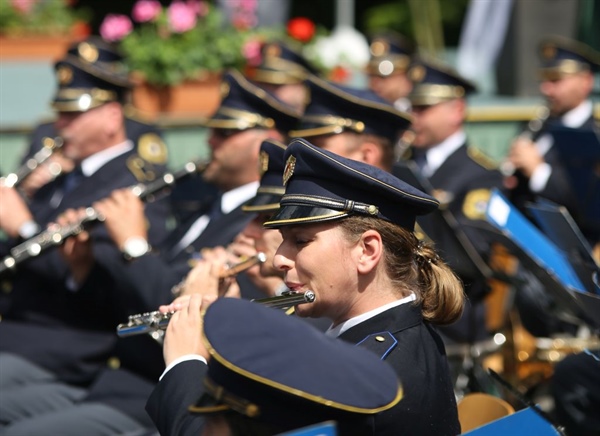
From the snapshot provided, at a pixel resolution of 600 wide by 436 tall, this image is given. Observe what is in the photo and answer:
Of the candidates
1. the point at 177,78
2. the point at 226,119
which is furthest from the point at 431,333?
the point at 177,78

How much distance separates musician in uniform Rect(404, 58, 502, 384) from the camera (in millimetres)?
4336

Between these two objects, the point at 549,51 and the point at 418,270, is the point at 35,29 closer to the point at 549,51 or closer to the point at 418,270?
the point at 549,51

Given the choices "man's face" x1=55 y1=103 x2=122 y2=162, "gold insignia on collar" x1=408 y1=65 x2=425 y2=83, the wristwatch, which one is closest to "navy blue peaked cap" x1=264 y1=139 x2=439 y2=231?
the wristwatch

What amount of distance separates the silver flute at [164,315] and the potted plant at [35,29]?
6809 millimetres

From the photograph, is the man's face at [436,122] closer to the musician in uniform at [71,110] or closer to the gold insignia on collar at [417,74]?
the gold insignia on collar at [417,74]

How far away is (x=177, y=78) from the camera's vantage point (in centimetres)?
861

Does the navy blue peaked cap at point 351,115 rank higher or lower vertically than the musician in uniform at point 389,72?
higher

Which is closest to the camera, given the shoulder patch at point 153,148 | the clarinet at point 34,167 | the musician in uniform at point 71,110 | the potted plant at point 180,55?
the clarinet at point 34,167

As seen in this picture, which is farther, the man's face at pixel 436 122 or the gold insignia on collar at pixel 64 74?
the man's face at pixel 436 122

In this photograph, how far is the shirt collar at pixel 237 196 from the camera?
448 centimetres

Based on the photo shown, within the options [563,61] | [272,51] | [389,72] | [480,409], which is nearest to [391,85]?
[389,72]

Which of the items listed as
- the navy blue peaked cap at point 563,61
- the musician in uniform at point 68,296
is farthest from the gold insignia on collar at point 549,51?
the musician in uniform at point 68,296

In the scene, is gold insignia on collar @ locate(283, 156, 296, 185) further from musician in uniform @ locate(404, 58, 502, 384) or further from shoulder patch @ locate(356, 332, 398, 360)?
musician in uniform @ locate(404, 58, 502, 384)

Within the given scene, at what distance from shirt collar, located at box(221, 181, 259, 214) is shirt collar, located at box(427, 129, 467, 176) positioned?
2038 mm
